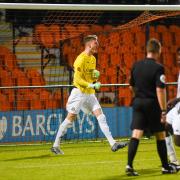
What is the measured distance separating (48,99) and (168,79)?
4214 millimetres

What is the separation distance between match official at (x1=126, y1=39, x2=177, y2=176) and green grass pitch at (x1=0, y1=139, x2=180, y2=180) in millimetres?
464

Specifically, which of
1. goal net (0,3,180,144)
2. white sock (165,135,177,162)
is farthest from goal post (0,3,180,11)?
white sock (165,135,177,162)

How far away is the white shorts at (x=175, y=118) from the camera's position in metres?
8.99

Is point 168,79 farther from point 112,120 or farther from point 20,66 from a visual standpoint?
point 20,66

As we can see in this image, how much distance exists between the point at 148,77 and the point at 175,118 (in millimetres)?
905

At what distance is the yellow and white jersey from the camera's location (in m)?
11.6

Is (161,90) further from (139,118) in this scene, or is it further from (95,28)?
(95,28)

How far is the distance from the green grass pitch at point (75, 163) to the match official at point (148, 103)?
46cm

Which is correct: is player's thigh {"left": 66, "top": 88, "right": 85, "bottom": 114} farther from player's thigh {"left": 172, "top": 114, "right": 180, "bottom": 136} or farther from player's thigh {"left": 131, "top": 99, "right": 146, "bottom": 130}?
player's thigh {"left": 131, "top": 99, "right": 146, "bottom": 130}

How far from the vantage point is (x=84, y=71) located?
11641mm

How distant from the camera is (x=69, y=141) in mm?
14711

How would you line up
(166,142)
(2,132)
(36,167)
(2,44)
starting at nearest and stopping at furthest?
(166,142) → (36,167) → (2,132) → (2,44)

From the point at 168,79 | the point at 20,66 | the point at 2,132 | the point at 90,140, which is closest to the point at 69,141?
the point at 90,140

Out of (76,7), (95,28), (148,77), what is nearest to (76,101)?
(76,7)
